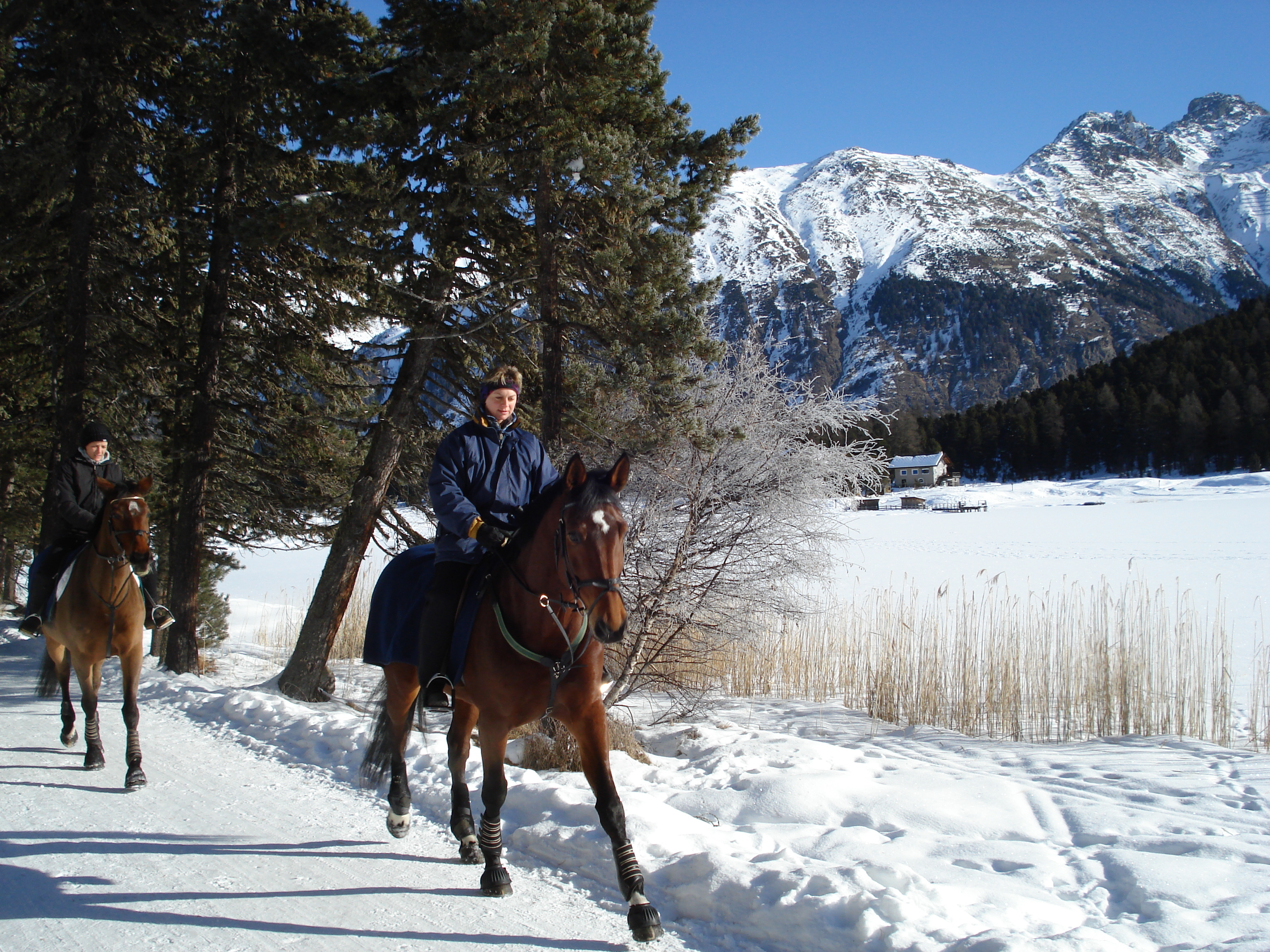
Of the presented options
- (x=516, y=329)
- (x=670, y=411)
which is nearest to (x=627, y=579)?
(x=670, y=411)

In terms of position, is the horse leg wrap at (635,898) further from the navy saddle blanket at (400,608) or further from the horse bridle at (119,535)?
the horse bridle at (119,535)

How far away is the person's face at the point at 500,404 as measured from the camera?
455cm

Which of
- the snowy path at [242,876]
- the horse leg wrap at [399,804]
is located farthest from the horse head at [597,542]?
the horse leg wrap at [399,804]

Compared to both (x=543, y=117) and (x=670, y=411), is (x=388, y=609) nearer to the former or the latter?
(x=670, y=411)

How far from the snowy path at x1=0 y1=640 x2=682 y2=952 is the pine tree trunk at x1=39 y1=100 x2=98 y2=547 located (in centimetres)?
609

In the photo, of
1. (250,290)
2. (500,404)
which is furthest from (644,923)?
(250,290)

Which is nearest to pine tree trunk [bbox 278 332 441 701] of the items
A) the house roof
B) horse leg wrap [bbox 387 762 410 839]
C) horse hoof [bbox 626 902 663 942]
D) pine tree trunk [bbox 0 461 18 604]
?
horse leg wrap [bbox 387 762 410 839]

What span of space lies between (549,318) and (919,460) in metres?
93.2

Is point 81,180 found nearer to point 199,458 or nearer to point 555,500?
point 199,458

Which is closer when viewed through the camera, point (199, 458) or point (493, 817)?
point (493, 817)

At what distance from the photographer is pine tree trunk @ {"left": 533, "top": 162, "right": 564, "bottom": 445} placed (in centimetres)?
736

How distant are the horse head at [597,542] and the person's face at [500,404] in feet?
3.54

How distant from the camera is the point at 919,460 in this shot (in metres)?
93.7

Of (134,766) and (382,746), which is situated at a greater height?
(382,746)
